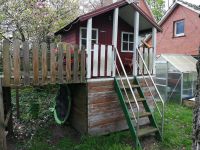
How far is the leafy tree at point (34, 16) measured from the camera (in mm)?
10180

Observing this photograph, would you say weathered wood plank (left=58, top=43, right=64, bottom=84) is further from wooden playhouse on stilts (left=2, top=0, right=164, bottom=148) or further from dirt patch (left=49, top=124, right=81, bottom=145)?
dirt patch (left=49, top=124, right=81, bottom=145)

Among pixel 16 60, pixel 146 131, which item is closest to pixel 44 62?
pixel 16 60

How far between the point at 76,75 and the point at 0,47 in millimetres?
2049

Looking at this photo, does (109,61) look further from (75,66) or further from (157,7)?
(157,7)

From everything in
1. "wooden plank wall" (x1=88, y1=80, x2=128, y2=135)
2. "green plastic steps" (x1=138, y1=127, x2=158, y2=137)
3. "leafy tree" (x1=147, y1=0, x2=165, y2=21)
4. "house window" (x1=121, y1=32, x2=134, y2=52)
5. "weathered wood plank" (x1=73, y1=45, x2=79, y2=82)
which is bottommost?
"green plastic steps" (x1=138, y1=127, x2=158, y2=137)

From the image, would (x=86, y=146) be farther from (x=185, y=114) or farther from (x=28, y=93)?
(x=28, y=93)

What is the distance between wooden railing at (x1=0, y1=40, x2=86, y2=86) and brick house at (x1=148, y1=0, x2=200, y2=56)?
994 cm

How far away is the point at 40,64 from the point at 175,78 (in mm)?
8367

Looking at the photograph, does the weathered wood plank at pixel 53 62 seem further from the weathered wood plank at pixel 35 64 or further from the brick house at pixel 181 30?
the brick house at pixel 181 30

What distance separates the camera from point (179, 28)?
15070 mm

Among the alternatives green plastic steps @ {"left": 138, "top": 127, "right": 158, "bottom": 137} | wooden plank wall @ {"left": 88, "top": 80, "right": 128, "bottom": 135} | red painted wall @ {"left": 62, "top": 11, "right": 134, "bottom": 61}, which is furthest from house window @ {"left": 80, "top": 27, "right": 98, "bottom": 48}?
green plastic steps @ {"left": 138, "top": 127, "right": 158, "bottom": 137}

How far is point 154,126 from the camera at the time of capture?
614 cm

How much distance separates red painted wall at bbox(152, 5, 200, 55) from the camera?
13461 mm

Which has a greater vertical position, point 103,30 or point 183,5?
point 183,5
